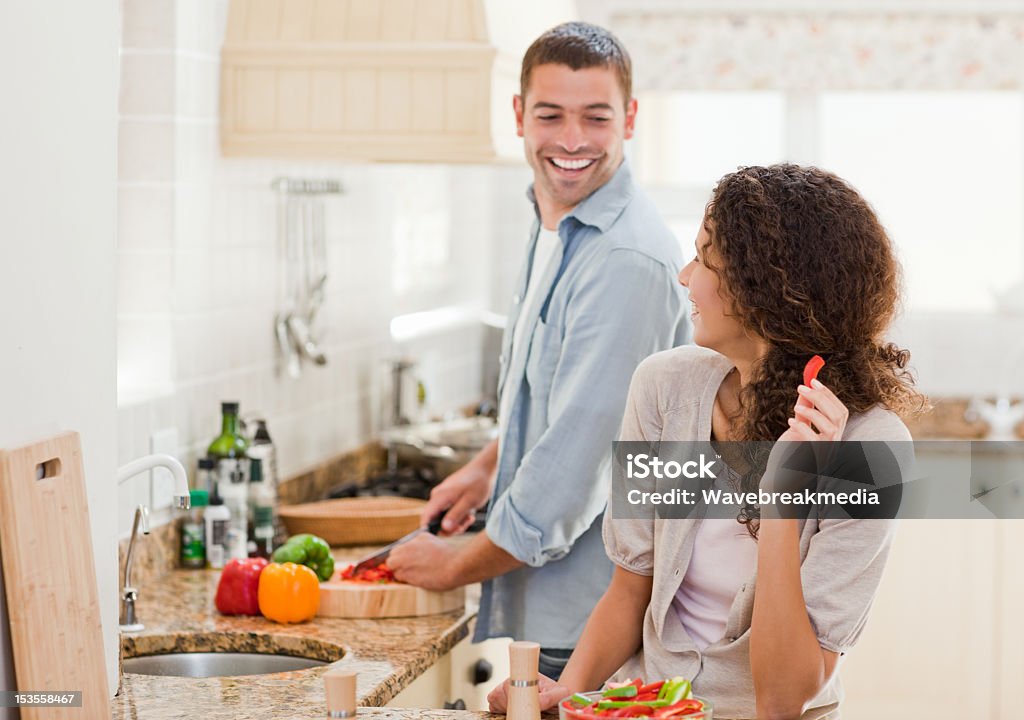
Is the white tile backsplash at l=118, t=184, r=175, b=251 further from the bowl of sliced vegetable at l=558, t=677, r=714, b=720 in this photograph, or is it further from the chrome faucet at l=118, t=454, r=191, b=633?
the bowl of sliced vegetable at l=558, t=677, r=714, b=720

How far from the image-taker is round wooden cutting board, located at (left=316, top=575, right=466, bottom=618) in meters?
2.26

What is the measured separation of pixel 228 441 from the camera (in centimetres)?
260

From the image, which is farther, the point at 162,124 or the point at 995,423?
the point at 995,423

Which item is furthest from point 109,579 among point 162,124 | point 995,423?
point 995,423

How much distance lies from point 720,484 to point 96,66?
33.4 inches

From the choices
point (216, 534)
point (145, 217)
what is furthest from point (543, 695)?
point (145, 217)

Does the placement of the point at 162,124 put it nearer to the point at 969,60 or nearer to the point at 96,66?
the point at 96,66

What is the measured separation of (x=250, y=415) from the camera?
2846 millimetres

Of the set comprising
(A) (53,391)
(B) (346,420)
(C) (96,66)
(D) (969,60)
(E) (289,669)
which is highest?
(D) (969,60)

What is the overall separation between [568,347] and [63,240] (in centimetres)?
81

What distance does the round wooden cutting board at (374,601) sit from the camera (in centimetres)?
226

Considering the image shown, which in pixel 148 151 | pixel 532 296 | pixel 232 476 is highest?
pixel 148 151

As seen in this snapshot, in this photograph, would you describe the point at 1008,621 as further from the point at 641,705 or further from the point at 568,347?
the point at 641,705

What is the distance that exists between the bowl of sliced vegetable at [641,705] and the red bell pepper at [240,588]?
98cm
